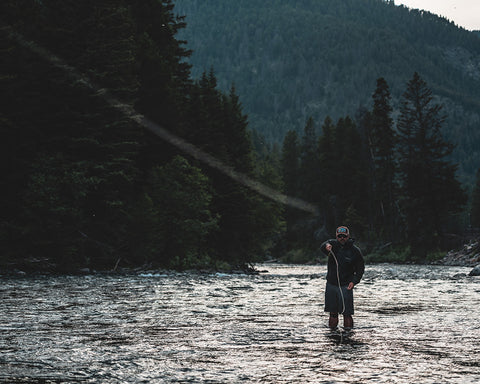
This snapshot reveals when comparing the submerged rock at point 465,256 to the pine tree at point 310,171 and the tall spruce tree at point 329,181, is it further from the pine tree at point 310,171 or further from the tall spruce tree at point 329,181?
the pine tree at point 310,171

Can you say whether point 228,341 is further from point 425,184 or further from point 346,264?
point 425,184

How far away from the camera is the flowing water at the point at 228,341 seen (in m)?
6.61

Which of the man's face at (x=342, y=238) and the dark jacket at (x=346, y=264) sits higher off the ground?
the man's face at (x=342, y=238)

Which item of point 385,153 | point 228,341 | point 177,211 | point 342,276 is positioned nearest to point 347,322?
point 342,276

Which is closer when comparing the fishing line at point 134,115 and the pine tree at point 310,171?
the fishing line at point 134,115

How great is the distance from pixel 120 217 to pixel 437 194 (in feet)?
126

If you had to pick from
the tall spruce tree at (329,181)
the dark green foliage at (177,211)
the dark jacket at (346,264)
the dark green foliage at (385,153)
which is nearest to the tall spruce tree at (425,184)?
the dark green foliage at (385,153)

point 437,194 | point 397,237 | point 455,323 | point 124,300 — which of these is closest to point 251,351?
point 455,323

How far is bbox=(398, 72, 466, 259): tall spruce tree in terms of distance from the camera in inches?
2313

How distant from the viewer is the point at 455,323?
1116cm

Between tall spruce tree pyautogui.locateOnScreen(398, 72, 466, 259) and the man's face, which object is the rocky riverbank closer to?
tall spruce tree pyautogui.locateOnScreen(398, 72, 466, 259)

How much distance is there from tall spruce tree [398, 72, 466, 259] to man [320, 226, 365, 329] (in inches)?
1938

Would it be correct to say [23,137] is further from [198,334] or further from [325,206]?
[325,206]

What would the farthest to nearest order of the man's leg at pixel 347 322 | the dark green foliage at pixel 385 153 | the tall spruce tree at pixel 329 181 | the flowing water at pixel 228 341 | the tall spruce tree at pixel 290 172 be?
the tall spruce tree at pixel 290 172 < the tall spruce tree at pixel 329 181 < the dark green foliage at pixel 385 153 < the man's leg at pixel 347 322 < the flowing water at pixel 228 341
